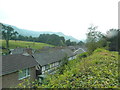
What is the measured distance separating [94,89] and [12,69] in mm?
10847

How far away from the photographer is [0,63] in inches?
418

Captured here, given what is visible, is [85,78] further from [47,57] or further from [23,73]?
[47,57]

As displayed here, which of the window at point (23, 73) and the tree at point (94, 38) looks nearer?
the window at point (23, 73)

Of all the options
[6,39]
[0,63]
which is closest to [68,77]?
[0,63]

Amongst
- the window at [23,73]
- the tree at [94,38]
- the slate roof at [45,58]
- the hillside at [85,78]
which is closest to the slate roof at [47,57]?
the slate roof at [45,58]

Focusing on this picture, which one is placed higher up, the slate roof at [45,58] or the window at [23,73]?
the slate roof at [45,58]

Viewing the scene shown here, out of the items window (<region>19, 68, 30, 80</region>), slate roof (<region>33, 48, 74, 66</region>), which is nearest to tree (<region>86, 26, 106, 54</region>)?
slate roof (<region>33, 48, 74, 66</region>)

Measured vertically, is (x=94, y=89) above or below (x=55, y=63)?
above

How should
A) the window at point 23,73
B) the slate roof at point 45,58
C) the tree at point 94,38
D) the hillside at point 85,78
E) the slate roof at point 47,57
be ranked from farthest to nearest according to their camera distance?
the tree at point 94,38 < the slate roof at point 47,57 < the slate roof at point 45,58 < the window at point 23,73 < the hillside at point 85,78

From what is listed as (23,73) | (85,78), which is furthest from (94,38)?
(85,78)

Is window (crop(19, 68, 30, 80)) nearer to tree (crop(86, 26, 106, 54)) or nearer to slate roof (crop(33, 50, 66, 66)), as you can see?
slate roof (crop(33, 50, 66, 66))

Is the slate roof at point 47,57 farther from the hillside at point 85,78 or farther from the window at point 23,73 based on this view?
the hillside at point 85,78

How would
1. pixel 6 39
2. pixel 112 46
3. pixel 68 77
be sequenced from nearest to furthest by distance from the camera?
pixel 68 77
pixel 112 46
pixel 6 39

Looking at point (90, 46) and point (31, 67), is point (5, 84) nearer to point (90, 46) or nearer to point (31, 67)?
point (31, 67)
